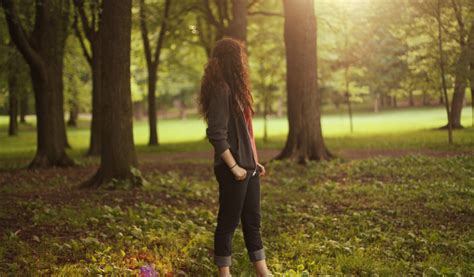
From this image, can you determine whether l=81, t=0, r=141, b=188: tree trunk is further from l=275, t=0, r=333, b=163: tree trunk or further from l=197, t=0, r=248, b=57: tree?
l=197, t=0, r=248, b=57: tree

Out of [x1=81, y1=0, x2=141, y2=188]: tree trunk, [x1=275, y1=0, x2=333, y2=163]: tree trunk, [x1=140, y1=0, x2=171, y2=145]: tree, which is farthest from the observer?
[x1=140, y1=0, x2=171, y2=145]: tree

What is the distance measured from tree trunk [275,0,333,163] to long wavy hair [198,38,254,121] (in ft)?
34.1

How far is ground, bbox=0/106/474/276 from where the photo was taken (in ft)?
18.5

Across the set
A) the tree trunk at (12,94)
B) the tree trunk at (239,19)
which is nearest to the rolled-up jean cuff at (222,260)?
the tree trunk at (239,19)

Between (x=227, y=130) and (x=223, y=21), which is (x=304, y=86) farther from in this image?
(x=223, y=21)

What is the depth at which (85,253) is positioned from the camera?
Result: 604cm

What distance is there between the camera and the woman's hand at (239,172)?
463 cm

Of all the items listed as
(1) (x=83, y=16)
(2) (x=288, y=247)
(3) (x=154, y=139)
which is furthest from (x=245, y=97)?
(3) (x=154, y=139)

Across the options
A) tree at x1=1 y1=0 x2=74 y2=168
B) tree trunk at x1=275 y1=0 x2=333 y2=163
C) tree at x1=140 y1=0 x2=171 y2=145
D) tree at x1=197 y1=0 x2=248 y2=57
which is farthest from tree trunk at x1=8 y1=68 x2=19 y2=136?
tree trunk at x1=275 y1=0 x2=333 y2=163

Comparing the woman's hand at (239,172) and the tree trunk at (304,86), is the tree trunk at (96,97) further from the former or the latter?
the woman's hand at (239,172)

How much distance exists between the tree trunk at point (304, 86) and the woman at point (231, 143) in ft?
33.5

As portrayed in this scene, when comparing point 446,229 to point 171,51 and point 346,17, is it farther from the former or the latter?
point 171,51

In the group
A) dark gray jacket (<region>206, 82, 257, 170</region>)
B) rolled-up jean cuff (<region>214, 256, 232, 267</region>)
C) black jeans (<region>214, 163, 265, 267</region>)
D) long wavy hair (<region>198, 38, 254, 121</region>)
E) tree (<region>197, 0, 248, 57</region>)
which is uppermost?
tree (<region>197, 0, 248, 57</region>)

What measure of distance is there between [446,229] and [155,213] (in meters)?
4.11
